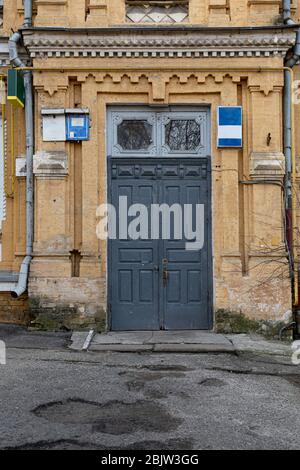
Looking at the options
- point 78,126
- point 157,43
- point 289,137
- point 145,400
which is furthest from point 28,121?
point 145,400

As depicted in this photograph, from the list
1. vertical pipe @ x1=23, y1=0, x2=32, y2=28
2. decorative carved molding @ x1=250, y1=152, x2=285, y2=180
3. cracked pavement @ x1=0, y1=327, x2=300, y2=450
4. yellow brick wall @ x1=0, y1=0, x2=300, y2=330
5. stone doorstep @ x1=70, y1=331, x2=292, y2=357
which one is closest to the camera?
cracked pavement @ x1=0, y1=327, x2=300, y2=450

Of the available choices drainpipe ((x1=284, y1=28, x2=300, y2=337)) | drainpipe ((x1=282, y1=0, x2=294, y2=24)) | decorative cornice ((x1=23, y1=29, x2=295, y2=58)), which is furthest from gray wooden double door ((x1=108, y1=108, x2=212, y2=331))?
drainpipe ((x1=282, y1=0, x2=294, y2=24))

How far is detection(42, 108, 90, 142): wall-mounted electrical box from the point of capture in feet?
29.3

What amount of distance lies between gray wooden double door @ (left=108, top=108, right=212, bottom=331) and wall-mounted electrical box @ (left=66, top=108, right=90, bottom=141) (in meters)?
0.47

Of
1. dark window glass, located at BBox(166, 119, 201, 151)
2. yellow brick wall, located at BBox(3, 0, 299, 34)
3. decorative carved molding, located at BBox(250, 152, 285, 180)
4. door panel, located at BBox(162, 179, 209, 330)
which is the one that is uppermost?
yellow brick wall, located at BBox(3, 0, 299, 34)

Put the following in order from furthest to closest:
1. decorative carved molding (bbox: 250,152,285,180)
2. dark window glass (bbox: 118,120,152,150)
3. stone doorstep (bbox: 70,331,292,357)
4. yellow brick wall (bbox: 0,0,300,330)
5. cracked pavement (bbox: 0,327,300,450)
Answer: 1. dark window glass (bbox: 118,120,152,150)
2. decorative carved molding (bbox: 250,152,285,180)
3. yellow brick wall (bbox: 0,0,300,330)
4. stone doorstep (bbox: 70,331,292,357)
5. cracked pavement (bbox: 0,327,300,450)

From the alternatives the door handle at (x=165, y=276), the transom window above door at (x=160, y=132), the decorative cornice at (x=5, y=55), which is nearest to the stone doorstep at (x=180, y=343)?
the door handle at (x=165, y=276)

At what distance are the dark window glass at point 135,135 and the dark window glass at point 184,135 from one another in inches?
13.4

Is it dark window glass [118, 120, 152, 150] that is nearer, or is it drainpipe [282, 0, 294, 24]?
drainpipe [282, 0, 294, 24]

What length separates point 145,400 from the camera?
5.66m

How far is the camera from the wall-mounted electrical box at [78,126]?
29.3 feet

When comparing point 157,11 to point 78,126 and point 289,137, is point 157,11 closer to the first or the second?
point 78,126

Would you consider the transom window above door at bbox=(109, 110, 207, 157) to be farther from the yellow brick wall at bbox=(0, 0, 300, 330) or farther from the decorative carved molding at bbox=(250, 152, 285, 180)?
the decorative carved molding at bbox=(250, 152, 285, 180)

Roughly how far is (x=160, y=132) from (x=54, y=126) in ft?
5.79
